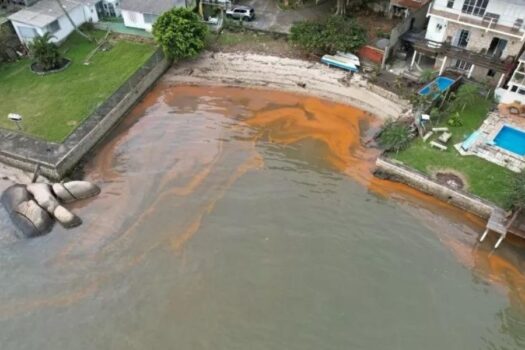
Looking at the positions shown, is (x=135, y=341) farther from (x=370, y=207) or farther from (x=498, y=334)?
(x=498, y=334)

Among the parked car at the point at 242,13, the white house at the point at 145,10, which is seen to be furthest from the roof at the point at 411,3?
the white house at the point at 145,10

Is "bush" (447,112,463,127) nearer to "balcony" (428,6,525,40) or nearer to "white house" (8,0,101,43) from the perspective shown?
"balcony" (428,6,525,40)

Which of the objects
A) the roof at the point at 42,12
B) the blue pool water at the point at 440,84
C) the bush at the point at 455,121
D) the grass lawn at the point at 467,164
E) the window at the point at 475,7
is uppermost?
the window at the point at 475,7

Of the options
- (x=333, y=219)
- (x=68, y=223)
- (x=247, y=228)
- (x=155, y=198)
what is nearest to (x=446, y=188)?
(x=333, y=219)

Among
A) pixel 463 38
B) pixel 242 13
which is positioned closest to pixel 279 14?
pixel 242 13

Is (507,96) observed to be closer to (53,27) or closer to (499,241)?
(499,241)

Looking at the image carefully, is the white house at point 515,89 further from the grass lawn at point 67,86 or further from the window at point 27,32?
the window at point 27,32
